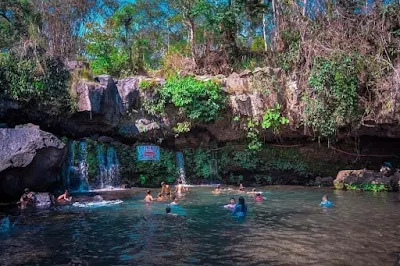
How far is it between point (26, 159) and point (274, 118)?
38.2 ft

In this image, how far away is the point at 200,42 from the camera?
26469mm

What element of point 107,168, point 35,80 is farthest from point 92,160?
point 35,80

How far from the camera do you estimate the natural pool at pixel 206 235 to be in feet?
28.0

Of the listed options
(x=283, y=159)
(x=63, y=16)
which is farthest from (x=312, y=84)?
(x=63, y=16)

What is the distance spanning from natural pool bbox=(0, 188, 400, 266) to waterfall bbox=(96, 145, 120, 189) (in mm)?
5380

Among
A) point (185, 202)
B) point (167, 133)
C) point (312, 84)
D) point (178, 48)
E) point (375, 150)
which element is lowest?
point (185, 202)

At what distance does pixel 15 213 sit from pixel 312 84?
Answer: 14.0 m

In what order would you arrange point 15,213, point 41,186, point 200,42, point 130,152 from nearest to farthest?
point 15,213
point 41,186
point 130,152
point 200,42

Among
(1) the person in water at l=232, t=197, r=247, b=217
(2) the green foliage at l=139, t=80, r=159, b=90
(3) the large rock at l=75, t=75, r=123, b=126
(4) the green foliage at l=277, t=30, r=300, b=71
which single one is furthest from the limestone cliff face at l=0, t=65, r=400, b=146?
(1) the person in water at l=232, t=197, r=247, b=217

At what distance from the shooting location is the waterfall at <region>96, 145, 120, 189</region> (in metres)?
20.3

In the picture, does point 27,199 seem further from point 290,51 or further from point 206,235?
point 290,51

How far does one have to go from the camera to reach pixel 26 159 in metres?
15.4

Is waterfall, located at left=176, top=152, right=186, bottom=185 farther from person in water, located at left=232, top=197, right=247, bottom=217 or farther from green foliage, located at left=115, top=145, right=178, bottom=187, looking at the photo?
person in water, located at left=232, top=197, right=247, bottom=217

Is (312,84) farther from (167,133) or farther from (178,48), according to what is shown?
(178,48)
